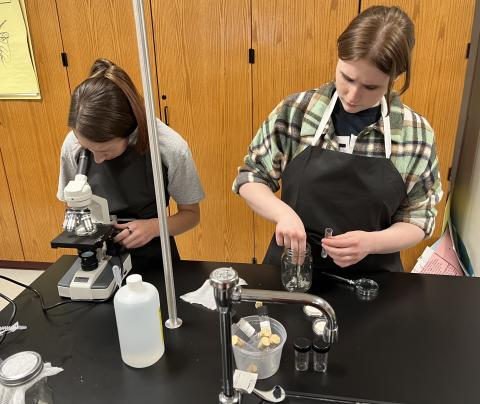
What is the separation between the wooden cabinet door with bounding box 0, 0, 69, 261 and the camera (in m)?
2.28

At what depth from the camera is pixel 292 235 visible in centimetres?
109

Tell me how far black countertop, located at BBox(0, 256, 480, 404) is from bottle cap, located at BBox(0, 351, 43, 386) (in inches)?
5.3

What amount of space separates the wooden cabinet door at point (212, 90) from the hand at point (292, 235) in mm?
1239

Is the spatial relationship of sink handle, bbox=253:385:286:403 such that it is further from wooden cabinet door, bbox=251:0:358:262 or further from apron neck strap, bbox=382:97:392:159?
wooden cabinet door, bbox=251:0:358:262

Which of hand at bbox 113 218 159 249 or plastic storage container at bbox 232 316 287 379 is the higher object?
hand at bbox 113 218 159 249

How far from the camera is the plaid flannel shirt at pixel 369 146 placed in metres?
1.19

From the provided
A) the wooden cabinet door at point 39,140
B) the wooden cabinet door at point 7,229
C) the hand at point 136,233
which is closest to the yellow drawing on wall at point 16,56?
the wooden cabinet door at point 39,140

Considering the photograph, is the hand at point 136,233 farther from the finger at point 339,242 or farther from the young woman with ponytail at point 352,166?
the finger at point 339,242

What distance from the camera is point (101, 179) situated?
1325 millimetres

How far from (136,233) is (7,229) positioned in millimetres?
1938

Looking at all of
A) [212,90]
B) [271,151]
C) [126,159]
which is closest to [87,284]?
[126,159]

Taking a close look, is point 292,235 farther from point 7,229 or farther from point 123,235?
point 7,229

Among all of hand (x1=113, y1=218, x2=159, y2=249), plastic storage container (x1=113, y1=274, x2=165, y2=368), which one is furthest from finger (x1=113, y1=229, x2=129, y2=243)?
plastic storage container (x1=113, y1=274, x2=165, y2=368)

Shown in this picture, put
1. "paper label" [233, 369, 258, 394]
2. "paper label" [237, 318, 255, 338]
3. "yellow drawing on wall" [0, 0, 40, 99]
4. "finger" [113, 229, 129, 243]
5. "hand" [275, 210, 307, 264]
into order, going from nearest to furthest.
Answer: "paper label" [233, 369, 258, 394], "paper label" [237, 318, 255, 338], "hand" [275, 210, 307, 264], "finger" [113, 229, 129, 243], "yellow drawing on wall" [0, 0, 40, 99]
